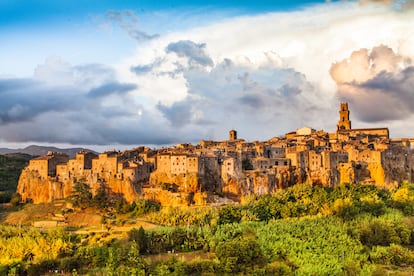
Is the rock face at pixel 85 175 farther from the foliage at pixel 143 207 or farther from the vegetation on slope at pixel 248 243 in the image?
the vegetation on slope at pixel 248 243

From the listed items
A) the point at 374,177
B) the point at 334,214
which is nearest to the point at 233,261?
the point at 334,214

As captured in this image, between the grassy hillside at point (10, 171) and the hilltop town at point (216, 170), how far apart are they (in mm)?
11035

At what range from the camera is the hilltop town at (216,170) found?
53.1 metres

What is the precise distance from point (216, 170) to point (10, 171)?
38.8 meters

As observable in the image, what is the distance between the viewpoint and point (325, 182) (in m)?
56.5

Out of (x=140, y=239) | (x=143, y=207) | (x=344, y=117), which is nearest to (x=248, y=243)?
(x=140, y=239)

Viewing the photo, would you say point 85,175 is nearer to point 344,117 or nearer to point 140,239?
point 140,239

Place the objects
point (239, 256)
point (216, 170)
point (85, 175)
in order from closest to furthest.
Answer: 1. point (239, 256)
2. point (216, 170)
3. point (85, 175)

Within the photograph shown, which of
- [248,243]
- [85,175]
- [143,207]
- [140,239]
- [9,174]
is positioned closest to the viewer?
[248,243]

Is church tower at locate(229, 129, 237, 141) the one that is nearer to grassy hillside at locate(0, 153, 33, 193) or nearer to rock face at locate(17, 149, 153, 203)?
rock face at locate(17, 149, 153, 203)

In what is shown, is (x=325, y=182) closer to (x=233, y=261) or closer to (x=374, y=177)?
(x=374, y=177)

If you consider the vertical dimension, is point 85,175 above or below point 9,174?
above

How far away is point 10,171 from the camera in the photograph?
77250 mm

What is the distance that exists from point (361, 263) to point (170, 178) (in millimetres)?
23696
